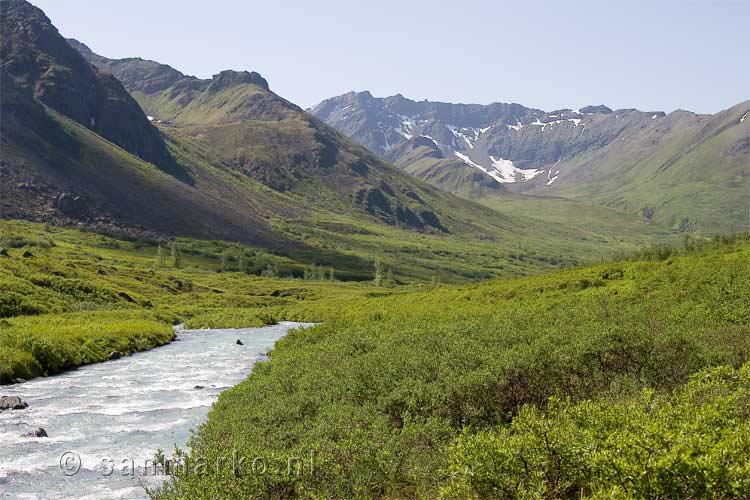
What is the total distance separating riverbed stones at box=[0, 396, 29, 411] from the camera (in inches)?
1330

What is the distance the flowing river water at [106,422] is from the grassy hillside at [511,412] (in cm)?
335

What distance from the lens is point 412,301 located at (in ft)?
316

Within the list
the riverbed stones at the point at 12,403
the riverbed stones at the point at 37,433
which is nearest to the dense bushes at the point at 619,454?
the riverbed stones at the point at 37,433

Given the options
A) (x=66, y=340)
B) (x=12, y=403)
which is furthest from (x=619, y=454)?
(x=66, y=340)

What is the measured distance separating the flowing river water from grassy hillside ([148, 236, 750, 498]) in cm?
335

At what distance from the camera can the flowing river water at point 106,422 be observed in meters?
22.7

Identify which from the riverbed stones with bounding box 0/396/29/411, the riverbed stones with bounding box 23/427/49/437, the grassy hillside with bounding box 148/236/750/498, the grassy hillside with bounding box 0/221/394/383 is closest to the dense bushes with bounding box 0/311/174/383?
the grassy hillside with bounding box 0/221/394/383

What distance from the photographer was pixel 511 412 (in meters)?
20.8

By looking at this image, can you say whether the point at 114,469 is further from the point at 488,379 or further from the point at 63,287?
the point at 63,287

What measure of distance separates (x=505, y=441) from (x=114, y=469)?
18.7 meters

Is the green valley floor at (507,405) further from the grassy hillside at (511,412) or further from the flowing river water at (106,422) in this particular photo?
the flowing river water at (106,422)

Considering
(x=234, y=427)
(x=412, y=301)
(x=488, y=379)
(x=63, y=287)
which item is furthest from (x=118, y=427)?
(x=63, y=287)

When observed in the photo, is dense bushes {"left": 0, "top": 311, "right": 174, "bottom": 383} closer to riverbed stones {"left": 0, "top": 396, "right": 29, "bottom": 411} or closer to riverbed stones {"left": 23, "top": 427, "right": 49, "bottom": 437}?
riverbed stones {"left": 0, "top": 396, "right": 29, "bottom": 411}

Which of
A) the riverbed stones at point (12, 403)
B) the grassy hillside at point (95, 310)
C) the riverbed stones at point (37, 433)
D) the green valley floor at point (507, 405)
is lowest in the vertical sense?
the grassy hillside at point (95, 310)
